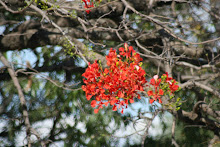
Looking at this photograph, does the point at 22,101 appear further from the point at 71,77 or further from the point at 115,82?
the point at 71,77

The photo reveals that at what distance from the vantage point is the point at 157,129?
331 centimetres

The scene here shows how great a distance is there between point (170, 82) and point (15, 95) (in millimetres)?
2074

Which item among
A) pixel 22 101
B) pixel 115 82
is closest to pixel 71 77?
pixel 22 101

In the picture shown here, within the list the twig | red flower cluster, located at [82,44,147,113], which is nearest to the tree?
the twig

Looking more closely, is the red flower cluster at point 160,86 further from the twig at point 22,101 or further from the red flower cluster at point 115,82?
the twig at point 22,101

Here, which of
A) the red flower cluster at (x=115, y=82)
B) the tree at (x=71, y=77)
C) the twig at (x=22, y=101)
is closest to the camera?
the red flower cluster at (x=115, y=82)

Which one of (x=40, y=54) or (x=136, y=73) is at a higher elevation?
(x=136, y=73)

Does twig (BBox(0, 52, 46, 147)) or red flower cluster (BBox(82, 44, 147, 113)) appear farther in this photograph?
twig (BBox(0, 52, 46, 147))

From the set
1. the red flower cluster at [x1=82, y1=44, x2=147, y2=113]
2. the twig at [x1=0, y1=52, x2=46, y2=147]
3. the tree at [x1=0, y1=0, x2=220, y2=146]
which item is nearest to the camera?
the red flower cluster at [x1=82, y1=44, x2=147, y2=113]

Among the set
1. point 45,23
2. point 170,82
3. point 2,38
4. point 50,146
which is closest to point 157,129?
point 50,146

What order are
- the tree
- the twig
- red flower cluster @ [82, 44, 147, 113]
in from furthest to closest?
the tree < the twig < red flower cluster @ [82, 44, 147, 113]

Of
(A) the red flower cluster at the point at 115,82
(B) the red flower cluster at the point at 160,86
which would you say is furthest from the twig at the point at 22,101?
(B) the red flower cluster at the point at 160,86

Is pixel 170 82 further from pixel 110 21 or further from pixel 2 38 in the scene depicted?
pixel 2 38

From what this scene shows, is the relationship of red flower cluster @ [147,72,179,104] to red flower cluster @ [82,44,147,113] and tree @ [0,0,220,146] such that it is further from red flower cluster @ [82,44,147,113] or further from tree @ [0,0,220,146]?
tree @ [0,0,220,146]
